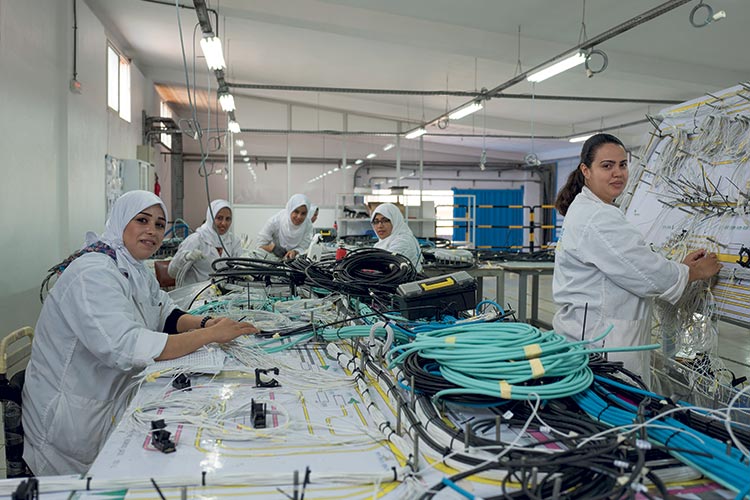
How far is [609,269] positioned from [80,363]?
1.60 m

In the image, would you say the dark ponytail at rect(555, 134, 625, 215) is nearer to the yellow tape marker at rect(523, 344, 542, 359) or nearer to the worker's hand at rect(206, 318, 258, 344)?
the yellow tape marker at rect(523, 344, 542, 359)

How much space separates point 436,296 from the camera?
1.67m

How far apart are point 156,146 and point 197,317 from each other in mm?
8463

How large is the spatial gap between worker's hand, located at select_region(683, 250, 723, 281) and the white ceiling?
3.72m

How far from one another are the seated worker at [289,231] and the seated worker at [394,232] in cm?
97

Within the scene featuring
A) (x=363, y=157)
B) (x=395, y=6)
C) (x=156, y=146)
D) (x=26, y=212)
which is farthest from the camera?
(x=363, y=157)

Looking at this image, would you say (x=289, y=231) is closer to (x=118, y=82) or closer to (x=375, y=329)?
(x=375, y=329)

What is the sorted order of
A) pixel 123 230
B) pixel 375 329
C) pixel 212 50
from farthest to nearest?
pixel 212 50 < pixel 123 230 < pixel 375 329

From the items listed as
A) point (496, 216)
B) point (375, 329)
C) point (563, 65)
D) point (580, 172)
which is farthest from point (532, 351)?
point (496, 216)

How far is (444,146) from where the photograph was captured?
13375mm

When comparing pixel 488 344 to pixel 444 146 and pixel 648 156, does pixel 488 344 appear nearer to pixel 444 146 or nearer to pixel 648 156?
pixel 648 156

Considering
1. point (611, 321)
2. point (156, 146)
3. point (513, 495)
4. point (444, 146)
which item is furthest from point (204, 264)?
point (444, 146)

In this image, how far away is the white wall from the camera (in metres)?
3.68

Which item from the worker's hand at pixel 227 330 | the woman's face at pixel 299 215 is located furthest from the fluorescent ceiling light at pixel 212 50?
the worker's hand at pixel 227 330
